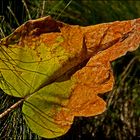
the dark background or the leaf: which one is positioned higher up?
the leaf

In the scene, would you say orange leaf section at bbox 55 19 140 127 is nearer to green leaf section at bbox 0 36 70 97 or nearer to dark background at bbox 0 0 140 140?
green leaf section at bbox 0 36 70 97

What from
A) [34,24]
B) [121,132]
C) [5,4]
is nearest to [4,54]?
[34,24]

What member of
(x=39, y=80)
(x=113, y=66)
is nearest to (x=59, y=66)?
(x=39, y=80)

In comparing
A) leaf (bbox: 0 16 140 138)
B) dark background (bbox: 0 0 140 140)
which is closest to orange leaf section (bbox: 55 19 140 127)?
leaf (bbox: 0 16 140 138)

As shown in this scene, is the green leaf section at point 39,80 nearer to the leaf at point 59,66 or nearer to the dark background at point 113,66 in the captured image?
the leaf at point 59,66

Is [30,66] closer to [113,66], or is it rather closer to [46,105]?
[46,105]

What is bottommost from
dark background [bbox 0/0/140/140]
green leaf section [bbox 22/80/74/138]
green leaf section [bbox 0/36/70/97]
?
dark background [bbox 0/0/140/140]

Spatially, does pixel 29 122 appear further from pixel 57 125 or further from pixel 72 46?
pixel 72 46

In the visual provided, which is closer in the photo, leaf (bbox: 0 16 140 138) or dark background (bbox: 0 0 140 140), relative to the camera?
leaf (bbox: 0 16 140 138)
